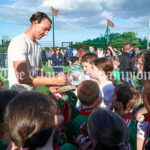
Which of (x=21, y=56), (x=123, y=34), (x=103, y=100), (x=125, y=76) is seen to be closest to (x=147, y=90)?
(x=103, y=100)

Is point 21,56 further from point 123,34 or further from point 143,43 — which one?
point 123,34

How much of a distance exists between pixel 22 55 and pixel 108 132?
57.8 inches

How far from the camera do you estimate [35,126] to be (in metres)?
0.95

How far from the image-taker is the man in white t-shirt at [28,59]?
6.41 feet

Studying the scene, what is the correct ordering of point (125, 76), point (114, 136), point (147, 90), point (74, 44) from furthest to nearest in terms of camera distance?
point (74, 44), point (125, 76), point (147, 90), point (114, 136)

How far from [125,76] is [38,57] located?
487cm

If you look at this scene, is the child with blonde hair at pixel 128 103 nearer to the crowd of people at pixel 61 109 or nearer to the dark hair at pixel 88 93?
the crowd of people at pixel 61 109

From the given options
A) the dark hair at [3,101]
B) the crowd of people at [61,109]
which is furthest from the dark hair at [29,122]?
the dark hair at [3,101]

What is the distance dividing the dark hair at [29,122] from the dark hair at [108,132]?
33 centimetres

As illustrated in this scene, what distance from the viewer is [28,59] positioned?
2.19 m

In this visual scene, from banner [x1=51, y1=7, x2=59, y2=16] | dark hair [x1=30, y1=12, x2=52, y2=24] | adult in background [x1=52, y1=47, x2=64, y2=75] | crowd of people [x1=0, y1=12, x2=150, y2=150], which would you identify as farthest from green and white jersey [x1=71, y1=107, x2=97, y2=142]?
banner [x1=51, y1=7, x2=59, y2=16]

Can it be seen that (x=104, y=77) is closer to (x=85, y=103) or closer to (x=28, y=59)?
(x=85, y=103)

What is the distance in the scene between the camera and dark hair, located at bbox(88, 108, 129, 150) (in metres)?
1.06

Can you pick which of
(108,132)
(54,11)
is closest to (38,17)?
(108,132)
